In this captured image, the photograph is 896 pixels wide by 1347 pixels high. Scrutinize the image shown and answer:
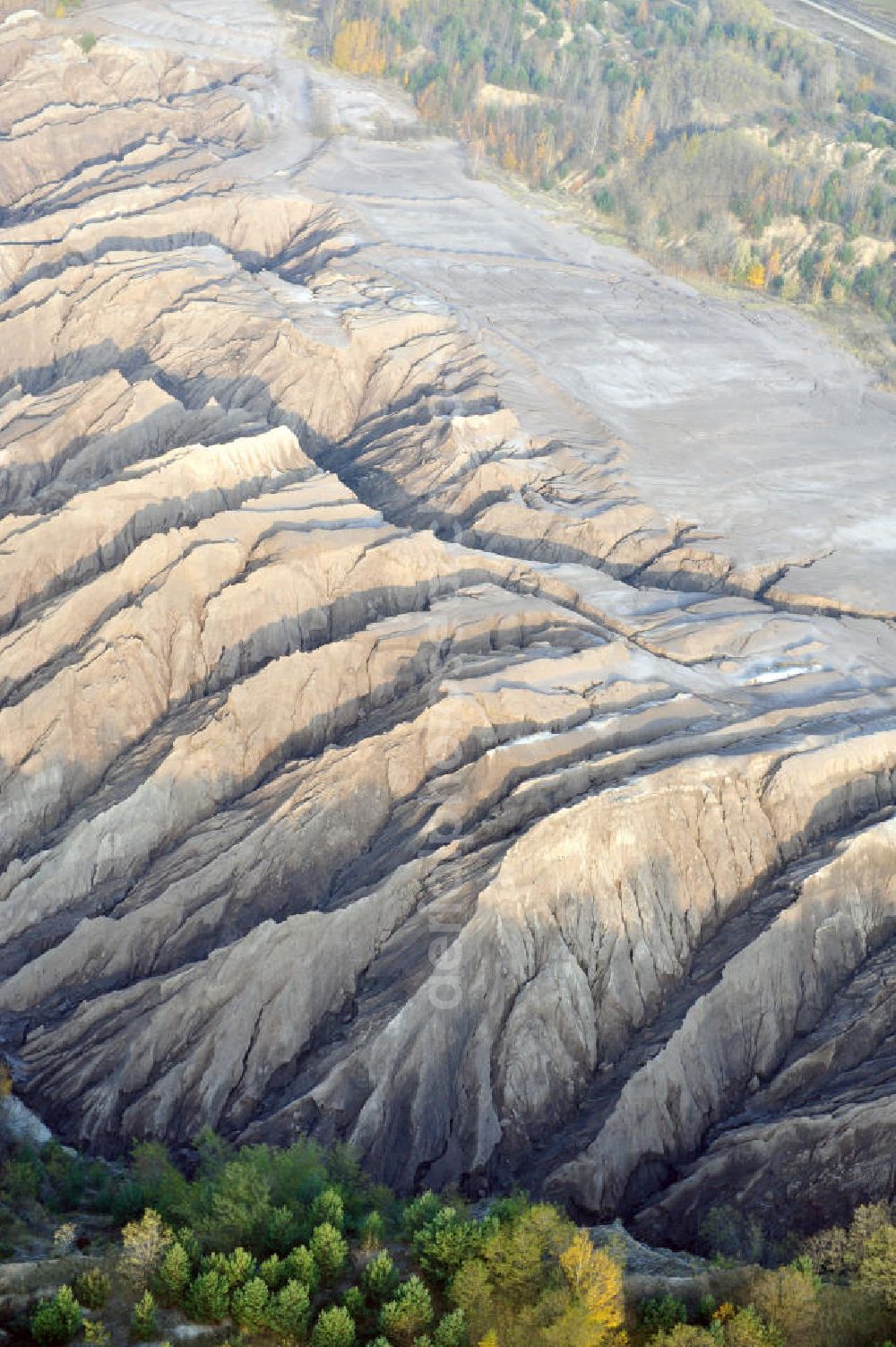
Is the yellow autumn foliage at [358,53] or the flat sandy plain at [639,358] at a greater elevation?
the yellow autumn foliage at [358,53]

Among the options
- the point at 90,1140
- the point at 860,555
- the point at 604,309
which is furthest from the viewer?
the point at 604,309

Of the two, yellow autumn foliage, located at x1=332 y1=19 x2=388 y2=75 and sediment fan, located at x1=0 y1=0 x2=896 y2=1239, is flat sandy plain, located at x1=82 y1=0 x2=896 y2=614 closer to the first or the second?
sediment fan, located at x1=0 y1=0 x2=896 y2=1239

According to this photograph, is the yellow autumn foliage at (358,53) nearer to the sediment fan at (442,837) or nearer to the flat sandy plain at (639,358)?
the flat sandy plain at (639,358)

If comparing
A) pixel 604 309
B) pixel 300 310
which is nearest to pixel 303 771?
pixel 300 310

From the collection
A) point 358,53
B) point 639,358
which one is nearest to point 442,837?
point 639,358

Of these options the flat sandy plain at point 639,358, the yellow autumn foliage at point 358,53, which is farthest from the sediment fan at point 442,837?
the yellow autumn foliage at point 358,53

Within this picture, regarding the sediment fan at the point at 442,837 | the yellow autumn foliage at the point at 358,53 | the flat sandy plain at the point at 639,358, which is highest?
the yellow autumn foliage at the point at 358,53

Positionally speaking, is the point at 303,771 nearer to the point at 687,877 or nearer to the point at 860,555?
the point at 687,877

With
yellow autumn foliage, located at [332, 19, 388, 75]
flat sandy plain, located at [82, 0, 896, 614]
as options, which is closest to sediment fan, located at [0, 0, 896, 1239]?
flat sandy plain, located at [82, 0, 896, 614]

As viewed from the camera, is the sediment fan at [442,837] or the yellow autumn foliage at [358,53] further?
the yellow autumn foliage at [358,53]
